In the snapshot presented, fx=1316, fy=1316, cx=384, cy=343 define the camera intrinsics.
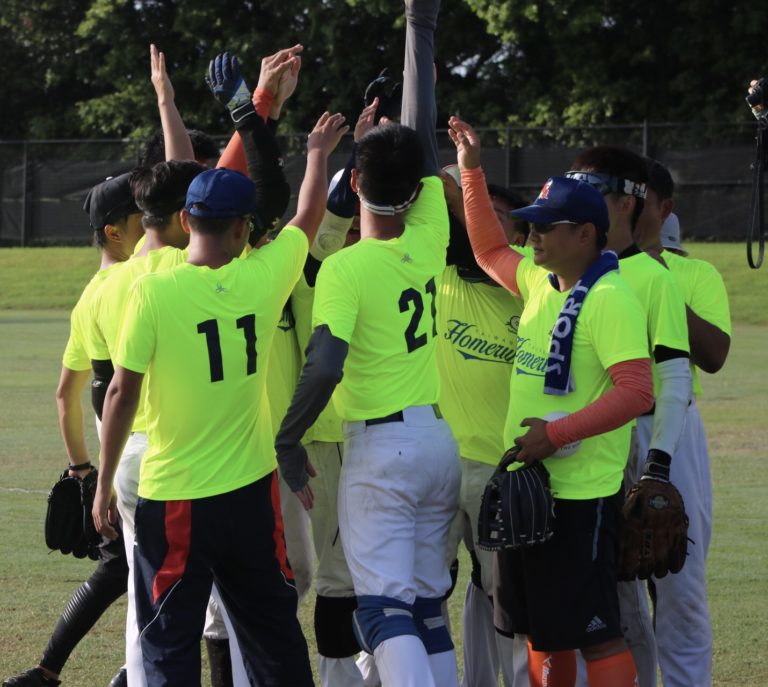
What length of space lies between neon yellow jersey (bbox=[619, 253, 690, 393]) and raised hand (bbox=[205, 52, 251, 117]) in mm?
1607

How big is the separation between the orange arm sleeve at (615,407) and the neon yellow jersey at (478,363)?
880 mm

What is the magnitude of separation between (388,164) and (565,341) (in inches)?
37.1

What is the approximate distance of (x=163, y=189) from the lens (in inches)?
200

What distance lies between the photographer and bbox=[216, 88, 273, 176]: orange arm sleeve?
537 centimetres

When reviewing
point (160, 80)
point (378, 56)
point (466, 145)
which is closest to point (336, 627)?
point (466, 145)

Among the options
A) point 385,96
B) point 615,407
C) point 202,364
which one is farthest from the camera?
point 385,96

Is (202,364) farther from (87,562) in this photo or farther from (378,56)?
(378,56)

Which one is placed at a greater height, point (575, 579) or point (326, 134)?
point (326, 134)

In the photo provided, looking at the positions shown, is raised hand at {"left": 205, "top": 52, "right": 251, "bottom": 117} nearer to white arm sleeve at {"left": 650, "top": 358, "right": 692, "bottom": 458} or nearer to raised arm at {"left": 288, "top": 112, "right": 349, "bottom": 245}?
raised arm at {"left": 288, "top": 112, "right": 349, "bottom": 245}

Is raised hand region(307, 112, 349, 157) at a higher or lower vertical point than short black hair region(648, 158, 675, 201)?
higher

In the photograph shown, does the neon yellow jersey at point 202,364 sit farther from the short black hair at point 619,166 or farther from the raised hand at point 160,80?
the raised hand at point 160,80

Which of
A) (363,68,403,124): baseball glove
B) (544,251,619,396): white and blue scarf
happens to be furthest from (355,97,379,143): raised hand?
(544,251,619,396): white and blue scarf

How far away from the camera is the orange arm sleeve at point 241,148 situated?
5.37 m

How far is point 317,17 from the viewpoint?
39.9 m
